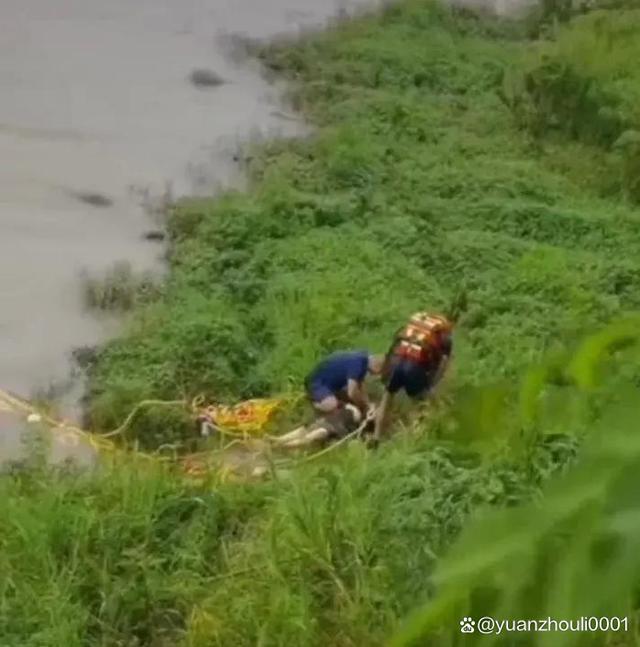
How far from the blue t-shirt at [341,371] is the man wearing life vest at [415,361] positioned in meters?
0.07

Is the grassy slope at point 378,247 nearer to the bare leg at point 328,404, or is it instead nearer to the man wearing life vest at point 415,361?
the man wearing life vest at point 415,361

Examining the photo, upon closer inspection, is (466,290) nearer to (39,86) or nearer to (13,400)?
(13,400)

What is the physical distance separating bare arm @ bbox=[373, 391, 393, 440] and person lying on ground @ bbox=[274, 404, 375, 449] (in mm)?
33

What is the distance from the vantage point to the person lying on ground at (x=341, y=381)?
12.3ft

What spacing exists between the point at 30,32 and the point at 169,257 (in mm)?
2689

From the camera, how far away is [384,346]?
4.23 metres

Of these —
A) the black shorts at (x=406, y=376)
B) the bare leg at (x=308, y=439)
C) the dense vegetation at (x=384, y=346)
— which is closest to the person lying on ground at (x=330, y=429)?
the bare leg at (x=308, y=439)

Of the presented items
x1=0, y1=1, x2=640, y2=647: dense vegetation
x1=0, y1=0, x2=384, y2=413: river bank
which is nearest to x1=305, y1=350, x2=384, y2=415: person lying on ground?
x1=0, y1=1, x2=640, y2=647: dense vegetation

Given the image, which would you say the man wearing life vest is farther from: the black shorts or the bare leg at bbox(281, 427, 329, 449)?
the bare leg at bbox(281, 427, 329, 449)

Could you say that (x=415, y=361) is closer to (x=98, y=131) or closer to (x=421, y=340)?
(x=421, y=340)

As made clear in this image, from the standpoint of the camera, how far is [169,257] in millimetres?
5043

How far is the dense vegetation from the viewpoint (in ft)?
1.49

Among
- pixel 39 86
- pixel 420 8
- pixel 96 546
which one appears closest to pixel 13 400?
pixel 96 546

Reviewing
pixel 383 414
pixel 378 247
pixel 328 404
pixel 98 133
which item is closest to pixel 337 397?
pixel 328 404
